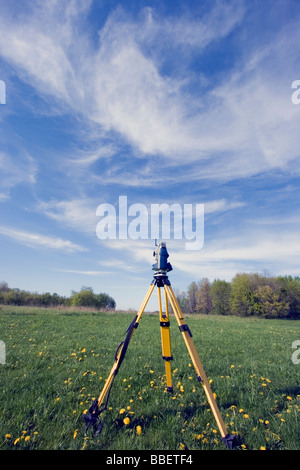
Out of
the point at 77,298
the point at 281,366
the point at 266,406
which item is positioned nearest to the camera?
the point at 266,406

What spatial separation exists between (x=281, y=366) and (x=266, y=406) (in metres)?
3.55

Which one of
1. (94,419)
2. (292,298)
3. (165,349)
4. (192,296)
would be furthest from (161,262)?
(192,296)

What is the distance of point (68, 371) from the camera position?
253 inches

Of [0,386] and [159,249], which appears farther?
[0,386]

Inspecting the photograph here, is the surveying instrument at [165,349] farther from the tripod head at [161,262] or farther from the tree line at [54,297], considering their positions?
the tree line at [54,297]

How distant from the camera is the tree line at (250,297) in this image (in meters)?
63.9

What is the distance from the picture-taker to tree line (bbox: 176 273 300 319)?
63875 millimetres

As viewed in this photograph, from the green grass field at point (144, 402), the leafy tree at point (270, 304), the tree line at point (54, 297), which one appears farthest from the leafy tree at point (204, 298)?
the green grass field at point (144, 402)

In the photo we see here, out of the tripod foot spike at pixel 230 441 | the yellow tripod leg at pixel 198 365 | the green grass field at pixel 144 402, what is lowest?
the green grass field at pixel 144 402

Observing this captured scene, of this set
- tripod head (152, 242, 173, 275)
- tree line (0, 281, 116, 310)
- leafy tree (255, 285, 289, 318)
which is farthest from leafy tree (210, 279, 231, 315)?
tripod head (152, 242, 173, 275)

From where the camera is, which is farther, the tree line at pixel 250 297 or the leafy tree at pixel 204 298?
the leafy tree at pixel 204 298

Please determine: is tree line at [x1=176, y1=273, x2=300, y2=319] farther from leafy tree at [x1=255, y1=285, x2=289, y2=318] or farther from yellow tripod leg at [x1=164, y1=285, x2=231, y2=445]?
yellow tripod leg at [x1=164, y1=285, x2=231, y2=445]

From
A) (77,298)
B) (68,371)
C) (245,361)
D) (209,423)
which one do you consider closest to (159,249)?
(209,423)
